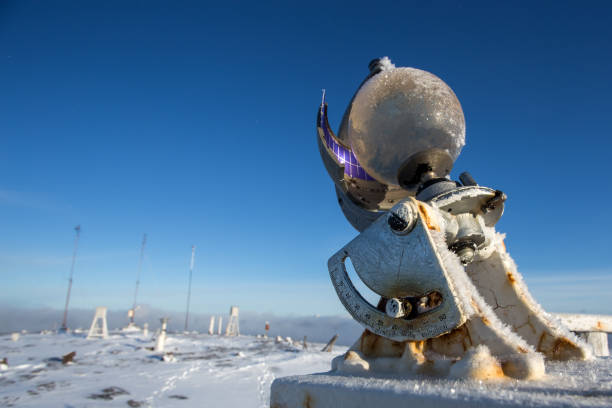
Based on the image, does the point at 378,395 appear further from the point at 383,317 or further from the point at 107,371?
the point at 107,371

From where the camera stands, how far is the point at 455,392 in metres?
1.38

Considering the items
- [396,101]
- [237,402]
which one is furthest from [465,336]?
[237,402]

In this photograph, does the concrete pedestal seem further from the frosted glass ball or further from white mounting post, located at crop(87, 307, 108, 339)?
white mounting post, located at crop(87, 307, 108, 339)

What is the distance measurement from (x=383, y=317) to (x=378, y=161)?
1441mm

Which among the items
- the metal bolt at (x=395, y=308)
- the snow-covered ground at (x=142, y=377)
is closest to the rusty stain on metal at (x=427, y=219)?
the metal bolt at (x=395, y=308)

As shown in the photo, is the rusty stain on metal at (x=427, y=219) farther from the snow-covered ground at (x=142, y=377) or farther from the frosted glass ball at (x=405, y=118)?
the snow-covered ground at (x=142, y=377)

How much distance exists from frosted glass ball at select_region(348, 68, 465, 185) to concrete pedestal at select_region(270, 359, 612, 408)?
1.79m

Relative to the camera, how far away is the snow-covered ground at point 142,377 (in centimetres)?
631

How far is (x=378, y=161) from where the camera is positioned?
2996 millimetres

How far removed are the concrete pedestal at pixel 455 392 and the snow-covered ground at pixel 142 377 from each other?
5.04m

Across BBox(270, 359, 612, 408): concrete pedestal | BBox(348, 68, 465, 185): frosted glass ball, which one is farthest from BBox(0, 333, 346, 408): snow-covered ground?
BBox(348, 68, 465, 185): frosted glass ball

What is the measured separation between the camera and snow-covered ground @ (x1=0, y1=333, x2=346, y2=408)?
631 centimetres

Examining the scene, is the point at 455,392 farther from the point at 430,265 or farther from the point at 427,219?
the point at 427,219

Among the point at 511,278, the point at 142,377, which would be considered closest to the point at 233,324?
the point at 142,377
